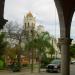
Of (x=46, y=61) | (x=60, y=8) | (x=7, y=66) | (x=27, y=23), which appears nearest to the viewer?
(x=60, y=8)

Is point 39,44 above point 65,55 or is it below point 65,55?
above

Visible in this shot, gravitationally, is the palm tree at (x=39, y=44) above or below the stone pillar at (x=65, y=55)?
above

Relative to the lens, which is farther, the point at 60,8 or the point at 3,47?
the point at 3,47

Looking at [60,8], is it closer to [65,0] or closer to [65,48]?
[65,0]

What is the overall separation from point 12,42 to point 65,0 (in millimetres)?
34030

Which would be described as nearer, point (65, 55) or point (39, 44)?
point (65, 55)

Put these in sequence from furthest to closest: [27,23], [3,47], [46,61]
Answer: [27,23]
[46,61]
[3,47]

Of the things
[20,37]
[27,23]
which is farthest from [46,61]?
[27,23]

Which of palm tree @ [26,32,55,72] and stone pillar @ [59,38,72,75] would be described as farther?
palm tree @ [26,32,55,72]

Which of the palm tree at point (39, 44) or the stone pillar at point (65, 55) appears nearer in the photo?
the stone pillar at point (65, 55)

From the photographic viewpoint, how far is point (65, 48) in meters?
19.5

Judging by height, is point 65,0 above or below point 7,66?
above

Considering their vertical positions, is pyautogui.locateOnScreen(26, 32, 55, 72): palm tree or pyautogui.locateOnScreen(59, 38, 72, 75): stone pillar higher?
pyautogui.locateOnScreen(26, 32, 55, 72): palm tree

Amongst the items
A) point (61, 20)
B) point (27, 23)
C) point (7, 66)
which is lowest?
point (7, 66)
